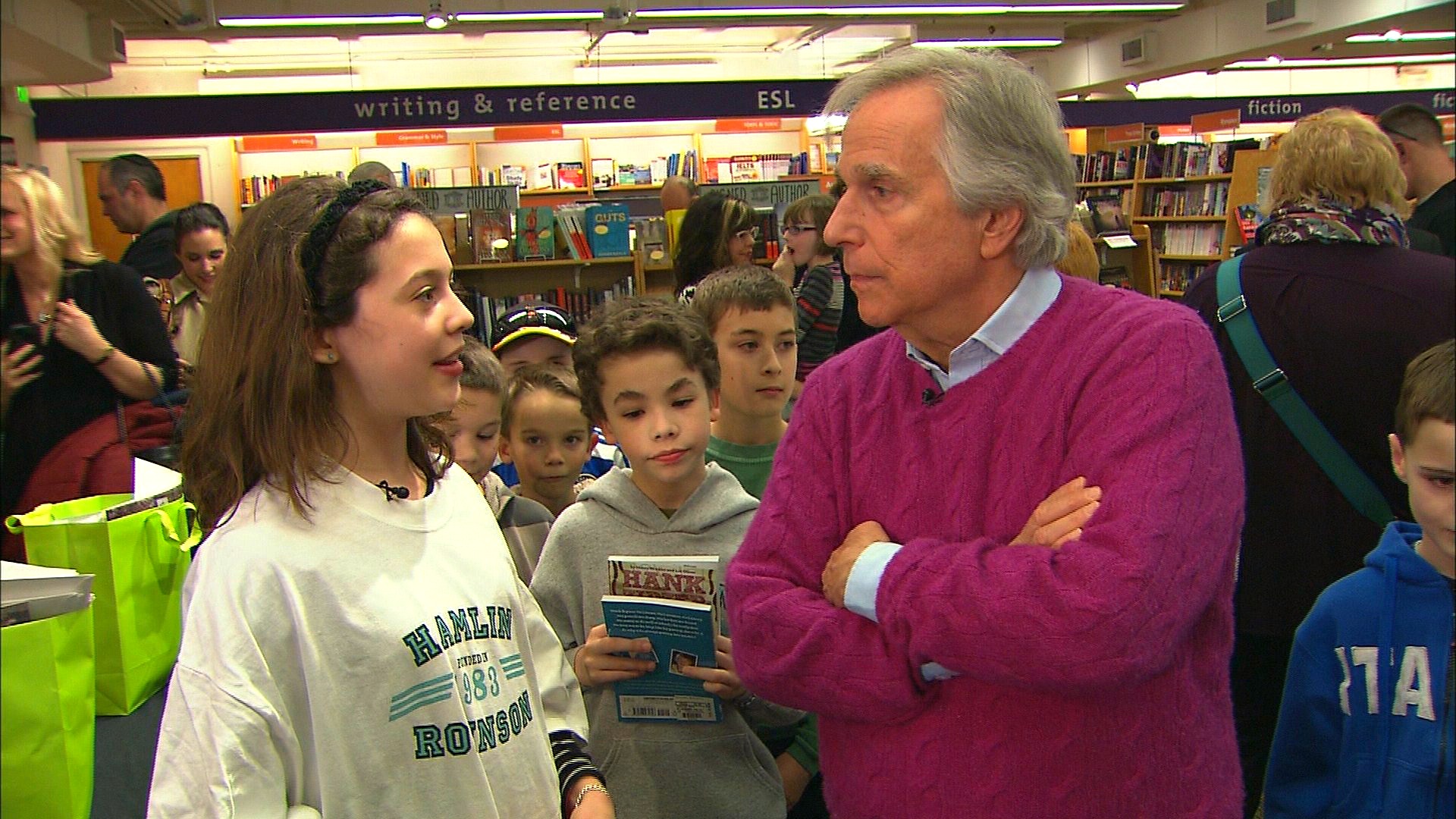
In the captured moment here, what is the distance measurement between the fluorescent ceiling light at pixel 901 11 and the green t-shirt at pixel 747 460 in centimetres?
681

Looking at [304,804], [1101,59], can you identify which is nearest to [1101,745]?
[304,804]

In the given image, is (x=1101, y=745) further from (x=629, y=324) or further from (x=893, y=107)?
(x=629, y=324)

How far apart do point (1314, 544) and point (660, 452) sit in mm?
1298

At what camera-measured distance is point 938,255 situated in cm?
131

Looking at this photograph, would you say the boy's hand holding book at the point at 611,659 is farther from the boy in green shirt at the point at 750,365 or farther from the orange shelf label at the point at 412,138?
the orange shelf label at the point at 412,138

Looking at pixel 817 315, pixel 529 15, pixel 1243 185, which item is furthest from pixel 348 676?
pixel 1243 185

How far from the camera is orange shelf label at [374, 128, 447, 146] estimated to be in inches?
507

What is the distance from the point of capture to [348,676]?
3.94ft

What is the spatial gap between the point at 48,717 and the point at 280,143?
12.6 m

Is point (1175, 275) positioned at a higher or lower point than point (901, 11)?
lower

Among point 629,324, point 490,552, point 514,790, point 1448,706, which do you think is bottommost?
point 514,790

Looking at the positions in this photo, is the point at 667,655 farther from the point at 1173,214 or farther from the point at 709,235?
the point at 1173,214

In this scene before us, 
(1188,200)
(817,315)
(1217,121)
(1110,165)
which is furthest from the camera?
(1110,165)

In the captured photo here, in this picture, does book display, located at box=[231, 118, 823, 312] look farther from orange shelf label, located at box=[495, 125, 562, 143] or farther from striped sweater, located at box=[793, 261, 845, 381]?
striped sweater, located at box=[793, 261, 845, 381]
